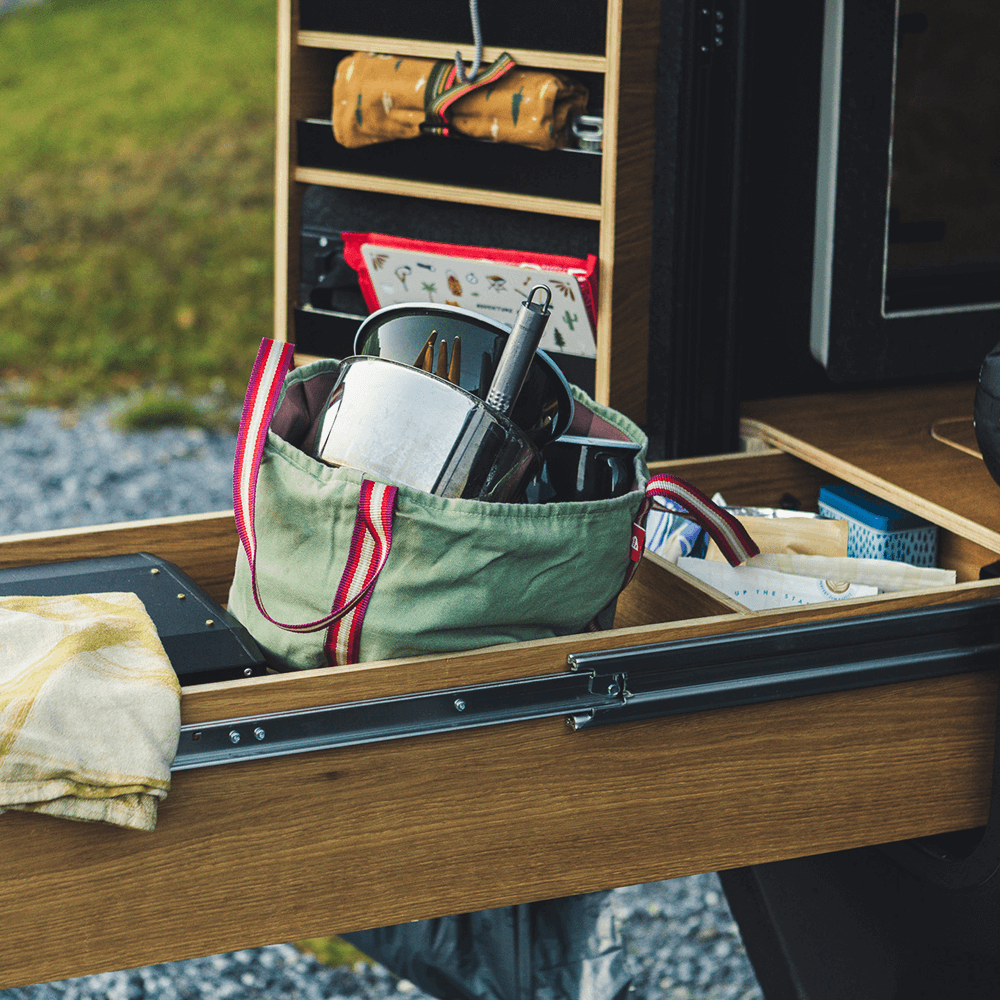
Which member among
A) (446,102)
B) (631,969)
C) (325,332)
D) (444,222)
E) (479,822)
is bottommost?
(631,969)

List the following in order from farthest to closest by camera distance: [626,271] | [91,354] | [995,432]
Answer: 1. [91,354]
2. [626,271]
3. [995,432]

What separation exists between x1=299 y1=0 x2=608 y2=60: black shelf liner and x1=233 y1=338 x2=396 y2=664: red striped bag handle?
26.5 inches

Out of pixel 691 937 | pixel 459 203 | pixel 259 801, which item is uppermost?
pixel 459 203

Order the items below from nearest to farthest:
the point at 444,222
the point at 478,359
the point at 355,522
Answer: the point at 355,522 < the point at 478,359 < the point at 444,222

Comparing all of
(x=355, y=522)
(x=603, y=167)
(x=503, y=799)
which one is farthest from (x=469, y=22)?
(x=503, y=799)

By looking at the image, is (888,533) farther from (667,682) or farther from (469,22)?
(469,22)

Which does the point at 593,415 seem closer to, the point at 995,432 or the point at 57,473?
the point at 995,432

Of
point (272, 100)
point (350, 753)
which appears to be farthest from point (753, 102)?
point (272, 100)

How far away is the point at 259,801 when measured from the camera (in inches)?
36.4

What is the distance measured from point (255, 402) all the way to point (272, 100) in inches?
218

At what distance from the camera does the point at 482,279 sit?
5.21 feet

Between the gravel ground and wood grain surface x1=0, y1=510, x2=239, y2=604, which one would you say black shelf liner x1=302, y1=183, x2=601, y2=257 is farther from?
the gravel ground

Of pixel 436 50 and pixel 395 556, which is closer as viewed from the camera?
pixel 395 556

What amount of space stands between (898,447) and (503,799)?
75 cm
